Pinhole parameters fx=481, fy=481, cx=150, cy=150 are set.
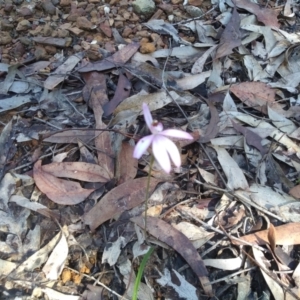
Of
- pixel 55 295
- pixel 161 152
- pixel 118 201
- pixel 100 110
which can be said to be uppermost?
pixel 161 152

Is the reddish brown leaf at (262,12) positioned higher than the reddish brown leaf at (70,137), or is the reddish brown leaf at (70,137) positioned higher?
the reddish brown leaf at (262,12)

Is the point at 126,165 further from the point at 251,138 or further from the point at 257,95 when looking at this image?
A: the point at 257,95

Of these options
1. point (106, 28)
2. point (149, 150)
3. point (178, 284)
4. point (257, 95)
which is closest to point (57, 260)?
point (178, 284)

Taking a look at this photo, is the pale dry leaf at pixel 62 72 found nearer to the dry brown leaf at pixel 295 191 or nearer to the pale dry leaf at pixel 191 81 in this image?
the pale dry leaf at pixel 191 81

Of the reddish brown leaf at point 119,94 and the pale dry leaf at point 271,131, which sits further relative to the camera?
the reddish brown leaf at point 119,94

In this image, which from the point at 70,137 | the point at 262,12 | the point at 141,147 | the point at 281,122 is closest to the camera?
the point at 141,147

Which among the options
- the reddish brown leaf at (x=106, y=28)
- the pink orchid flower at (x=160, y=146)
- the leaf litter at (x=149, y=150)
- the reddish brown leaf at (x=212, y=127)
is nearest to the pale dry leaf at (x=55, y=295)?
the leaf litter at (x=149, y=150)
